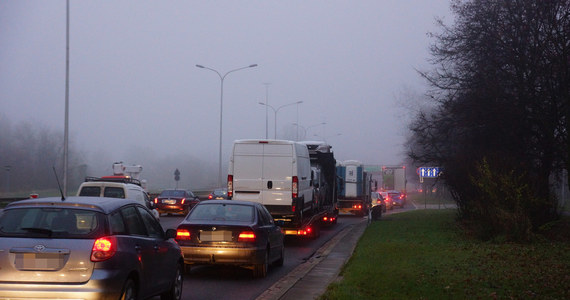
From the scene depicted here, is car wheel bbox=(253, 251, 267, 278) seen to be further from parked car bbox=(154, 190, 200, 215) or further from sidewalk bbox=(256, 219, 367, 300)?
parked car bbox=(154, 190, 200, 215)

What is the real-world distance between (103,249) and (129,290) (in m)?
0.67

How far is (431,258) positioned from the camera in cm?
1473

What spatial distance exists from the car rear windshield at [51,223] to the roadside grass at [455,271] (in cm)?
385

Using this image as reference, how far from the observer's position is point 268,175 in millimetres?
21266

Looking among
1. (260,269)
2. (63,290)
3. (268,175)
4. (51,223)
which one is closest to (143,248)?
(51,223)

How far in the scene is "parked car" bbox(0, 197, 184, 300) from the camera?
7316mm

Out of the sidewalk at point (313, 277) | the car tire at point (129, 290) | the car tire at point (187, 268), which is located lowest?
the sidewalk at point (313, 277)

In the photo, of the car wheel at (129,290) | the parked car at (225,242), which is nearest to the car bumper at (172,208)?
the parked car at (225,242)

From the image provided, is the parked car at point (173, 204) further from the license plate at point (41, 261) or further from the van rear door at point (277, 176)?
the license plate at point (41, 261)

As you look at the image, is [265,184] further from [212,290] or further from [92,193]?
[212,290]

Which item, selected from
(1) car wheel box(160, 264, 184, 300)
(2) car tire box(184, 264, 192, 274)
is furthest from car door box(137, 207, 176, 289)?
(2) car tire box(184, 264, 192, 274)

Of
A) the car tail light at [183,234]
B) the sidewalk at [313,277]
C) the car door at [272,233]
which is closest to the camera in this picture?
the sidewalk at [313,277]

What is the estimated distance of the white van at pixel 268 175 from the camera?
21250mm

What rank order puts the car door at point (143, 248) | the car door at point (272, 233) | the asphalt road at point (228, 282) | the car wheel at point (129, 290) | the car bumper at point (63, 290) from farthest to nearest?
the car door at point (272, 233), the asphalt road at point (228, 282), the car door at point (143, 248), the car wheel at point (129, 290), the car bumper at point (63, 290)
